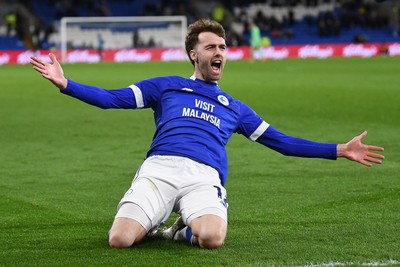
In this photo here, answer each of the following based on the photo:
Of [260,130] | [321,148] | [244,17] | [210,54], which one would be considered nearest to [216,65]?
[210,54]

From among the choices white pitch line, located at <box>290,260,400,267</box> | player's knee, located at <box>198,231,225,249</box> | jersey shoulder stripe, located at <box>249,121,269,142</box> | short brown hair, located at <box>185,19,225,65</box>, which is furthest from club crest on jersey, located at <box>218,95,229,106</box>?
white pitch line, located at <box>290,260,400,267</box>

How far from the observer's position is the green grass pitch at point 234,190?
6.26 meters

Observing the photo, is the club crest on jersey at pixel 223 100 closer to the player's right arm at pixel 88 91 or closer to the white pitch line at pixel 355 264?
the player's right arm at pixel 88 91

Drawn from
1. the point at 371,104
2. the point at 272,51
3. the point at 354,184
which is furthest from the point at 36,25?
the point at 354,184

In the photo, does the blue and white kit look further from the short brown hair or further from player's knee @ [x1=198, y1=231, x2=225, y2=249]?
player's knee @ [x1=198, y1=231, x2=225, y2=249]

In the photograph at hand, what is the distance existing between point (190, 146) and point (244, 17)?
47.2 metres

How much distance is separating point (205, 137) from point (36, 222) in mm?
1742

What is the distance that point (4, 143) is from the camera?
13797mm

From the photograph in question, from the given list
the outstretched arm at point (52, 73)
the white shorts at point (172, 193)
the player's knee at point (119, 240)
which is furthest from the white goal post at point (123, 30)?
the player's knee at point (119, 240)

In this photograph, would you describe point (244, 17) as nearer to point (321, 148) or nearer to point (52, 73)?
point (321, 148)

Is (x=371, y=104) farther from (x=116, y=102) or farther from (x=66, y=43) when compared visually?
(x=66, y=43)

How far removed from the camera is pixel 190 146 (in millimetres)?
6832

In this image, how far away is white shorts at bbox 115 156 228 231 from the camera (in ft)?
21.5

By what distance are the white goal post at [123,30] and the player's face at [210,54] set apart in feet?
134
